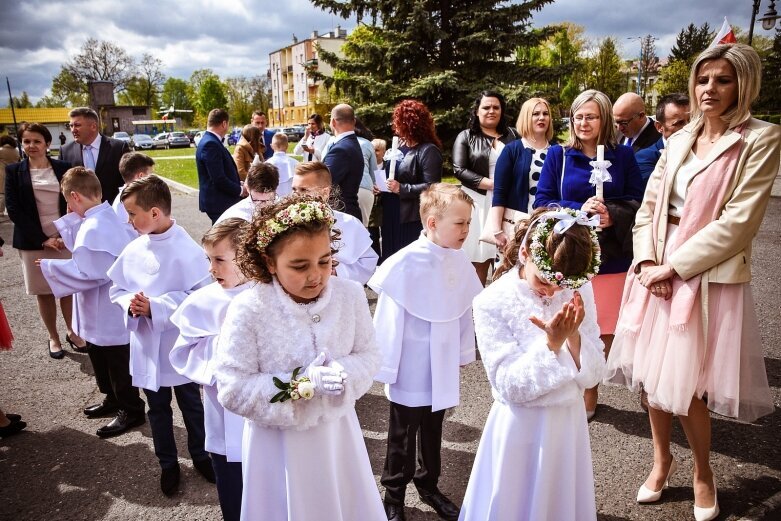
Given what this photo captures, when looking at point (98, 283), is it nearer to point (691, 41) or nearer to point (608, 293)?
point (608, 293)

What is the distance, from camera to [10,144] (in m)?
12.1

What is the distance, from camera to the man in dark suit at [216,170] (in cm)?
730

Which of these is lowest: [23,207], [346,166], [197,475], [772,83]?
[197,475]

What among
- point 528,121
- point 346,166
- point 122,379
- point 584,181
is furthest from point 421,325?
point 346,166

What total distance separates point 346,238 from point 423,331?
1266 mm

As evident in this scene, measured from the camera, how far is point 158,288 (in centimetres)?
325

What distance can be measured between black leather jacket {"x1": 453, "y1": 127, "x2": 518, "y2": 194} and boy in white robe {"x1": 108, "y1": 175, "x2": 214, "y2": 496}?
3006 mm

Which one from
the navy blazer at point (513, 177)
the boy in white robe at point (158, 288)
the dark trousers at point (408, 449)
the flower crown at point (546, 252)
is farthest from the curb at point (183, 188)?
the flower crown at point (546, 252)

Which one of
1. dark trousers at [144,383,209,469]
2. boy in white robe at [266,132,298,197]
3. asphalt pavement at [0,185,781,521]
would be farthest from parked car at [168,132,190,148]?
dark trousers at [144,383,209,469]

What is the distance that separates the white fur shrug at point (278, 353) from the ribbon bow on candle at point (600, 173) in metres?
2.11

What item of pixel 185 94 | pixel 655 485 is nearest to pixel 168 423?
pixel 655 485

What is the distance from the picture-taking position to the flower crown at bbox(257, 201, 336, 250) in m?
2.06

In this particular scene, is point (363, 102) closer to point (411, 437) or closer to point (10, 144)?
point (10, 144)

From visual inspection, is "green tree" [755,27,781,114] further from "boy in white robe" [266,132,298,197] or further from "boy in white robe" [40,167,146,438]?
"boy in white robe" [40,167,146,438]
